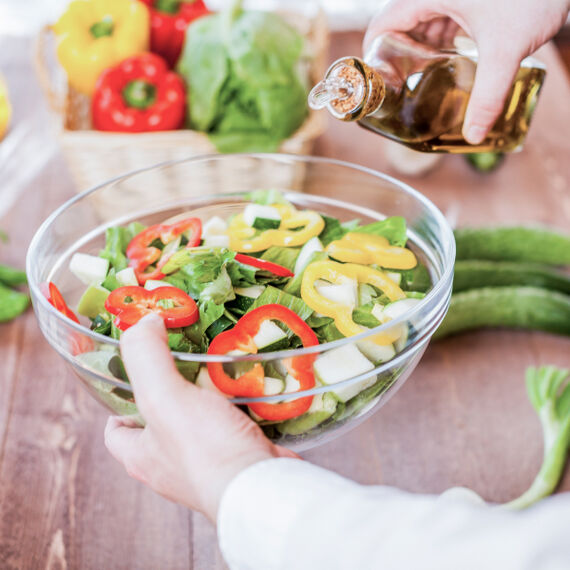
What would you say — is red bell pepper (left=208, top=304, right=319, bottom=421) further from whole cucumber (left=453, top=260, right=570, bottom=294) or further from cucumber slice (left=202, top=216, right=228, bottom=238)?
whole cucumber (left=453, top=260, right=570, bottom=294)

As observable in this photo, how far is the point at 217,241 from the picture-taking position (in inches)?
34.7

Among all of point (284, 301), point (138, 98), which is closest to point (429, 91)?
point (284, 301)

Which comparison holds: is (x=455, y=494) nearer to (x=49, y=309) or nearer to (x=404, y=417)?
(x=404, y=417)

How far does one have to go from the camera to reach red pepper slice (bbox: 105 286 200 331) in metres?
0.72

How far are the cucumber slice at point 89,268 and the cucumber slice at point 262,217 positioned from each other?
0.67 feet

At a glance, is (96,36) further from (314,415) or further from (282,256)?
(314,415)

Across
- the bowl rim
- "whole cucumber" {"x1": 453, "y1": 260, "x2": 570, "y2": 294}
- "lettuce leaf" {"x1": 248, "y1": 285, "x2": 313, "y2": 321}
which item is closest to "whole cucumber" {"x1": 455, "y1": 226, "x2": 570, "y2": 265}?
"whole cucumber" {"x1": 453, "y1": 260, "x2": 570, "y2": 294}

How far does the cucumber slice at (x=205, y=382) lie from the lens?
0.66m

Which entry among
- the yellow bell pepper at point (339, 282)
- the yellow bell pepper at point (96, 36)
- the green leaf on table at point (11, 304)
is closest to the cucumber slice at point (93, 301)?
the yellow bell pepper at point (339, 282)

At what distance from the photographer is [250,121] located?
1.53m

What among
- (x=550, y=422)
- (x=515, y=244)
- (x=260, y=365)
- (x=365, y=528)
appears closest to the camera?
(x=365, y=528)

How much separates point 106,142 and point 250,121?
1.13ft

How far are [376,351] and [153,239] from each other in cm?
37

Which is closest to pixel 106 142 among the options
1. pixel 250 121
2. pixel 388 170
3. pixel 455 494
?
pixel 250 121
